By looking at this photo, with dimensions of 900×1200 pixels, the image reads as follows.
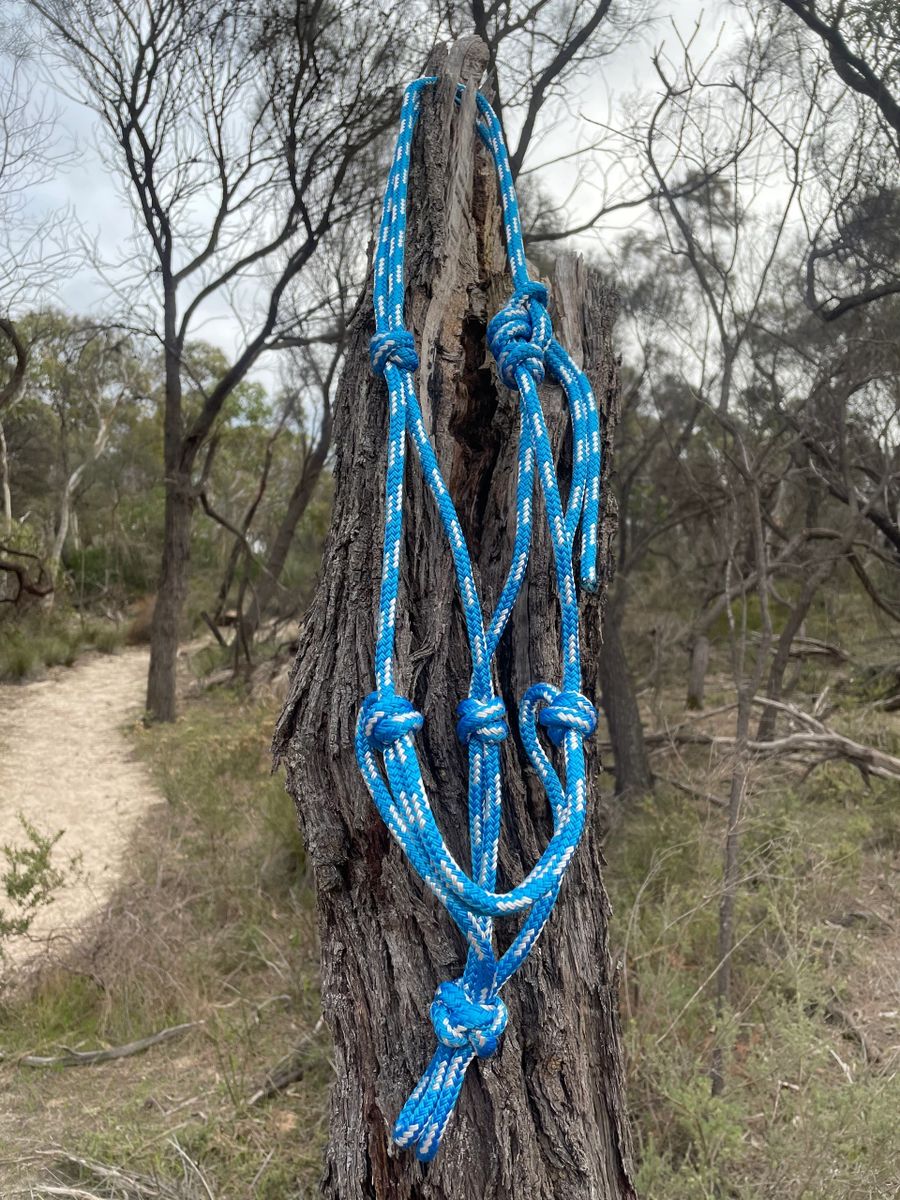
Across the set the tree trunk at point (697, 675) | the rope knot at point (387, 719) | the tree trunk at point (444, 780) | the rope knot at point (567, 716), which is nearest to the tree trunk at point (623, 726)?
the tree trunk at point (697, 675)

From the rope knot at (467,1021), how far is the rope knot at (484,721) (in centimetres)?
28

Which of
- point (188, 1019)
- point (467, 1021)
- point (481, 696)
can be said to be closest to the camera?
point (467, 1021)

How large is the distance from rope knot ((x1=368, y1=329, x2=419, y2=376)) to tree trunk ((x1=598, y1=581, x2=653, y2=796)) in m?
3.73

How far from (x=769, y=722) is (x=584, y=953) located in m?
4.15

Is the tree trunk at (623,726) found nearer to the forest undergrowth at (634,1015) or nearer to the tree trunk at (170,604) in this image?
the forest undergrowth at (634,1015)

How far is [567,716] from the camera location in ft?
3.34

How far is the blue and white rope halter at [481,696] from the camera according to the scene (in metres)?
0.90

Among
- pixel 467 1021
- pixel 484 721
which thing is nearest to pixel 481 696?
pixel 484 721

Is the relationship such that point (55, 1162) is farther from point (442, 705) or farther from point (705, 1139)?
point (442, 705)

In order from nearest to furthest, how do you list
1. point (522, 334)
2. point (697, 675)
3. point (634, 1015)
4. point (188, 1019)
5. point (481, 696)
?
point (481, 696) < point (522, 334) < point (634, 1015) < point (188, 1019) < point (697, 675)

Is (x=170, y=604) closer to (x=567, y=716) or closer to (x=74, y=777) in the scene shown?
(x=74, y=777)

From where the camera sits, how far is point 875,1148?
1.69 metres

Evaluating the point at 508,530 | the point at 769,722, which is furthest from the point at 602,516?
the point at 769,722

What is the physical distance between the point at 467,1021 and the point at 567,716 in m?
0.36
